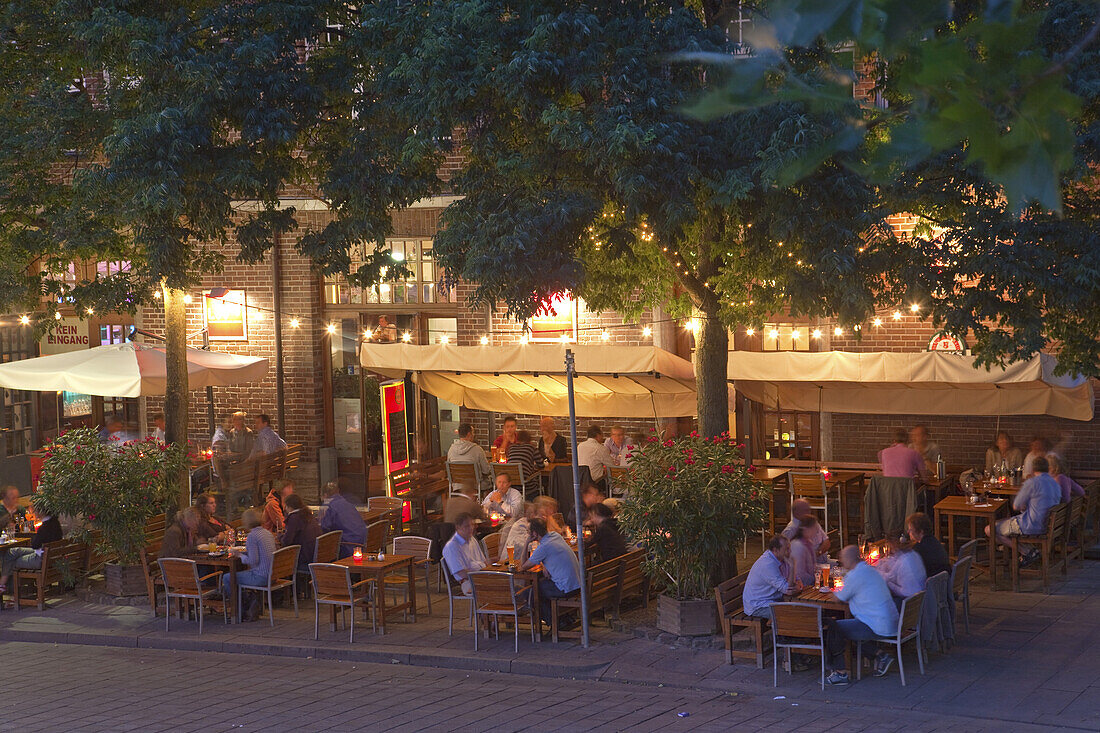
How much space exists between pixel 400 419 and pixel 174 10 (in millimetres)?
6493

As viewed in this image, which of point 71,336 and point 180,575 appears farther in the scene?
point 71,336

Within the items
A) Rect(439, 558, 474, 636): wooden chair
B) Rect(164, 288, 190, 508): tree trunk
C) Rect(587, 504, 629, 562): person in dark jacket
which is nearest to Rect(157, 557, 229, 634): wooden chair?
Rect(439, 558, 474, 636): wooden chair

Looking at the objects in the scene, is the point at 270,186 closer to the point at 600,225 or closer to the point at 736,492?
the point at 600,225

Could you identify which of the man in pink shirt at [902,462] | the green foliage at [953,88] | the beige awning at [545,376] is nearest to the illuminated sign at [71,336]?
the beige awning at [545,376]

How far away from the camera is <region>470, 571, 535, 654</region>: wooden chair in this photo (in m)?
11.7

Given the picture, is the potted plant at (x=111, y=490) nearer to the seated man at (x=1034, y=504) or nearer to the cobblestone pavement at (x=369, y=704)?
the cobblestone pavement at (x=369, y=704)

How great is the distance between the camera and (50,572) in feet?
47.6

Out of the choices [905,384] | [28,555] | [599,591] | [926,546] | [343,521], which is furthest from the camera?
[905,384]

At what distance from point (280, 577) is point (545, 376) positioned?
18.6ft

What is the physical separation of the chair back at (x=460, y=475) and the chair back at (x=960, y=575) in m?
7.63

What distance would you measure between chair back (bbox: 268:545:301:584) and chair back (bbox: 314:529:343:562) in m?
0.22

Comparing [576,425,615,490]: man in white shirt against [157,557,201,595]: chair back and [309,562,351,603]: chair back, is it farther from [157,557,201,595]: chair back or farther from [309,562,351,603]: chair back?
[157,557,201,595]: chair back

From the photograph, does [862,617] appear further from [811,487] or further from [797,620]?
[811,487]

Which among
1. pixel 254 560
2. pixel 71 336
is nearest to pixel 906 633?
pixel 254 560
